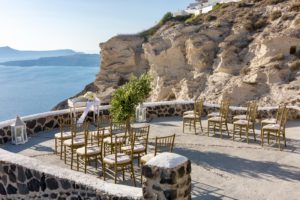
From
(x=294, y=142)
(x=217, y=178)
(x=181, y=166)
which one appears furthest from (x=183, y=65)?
(x=181, y=166)

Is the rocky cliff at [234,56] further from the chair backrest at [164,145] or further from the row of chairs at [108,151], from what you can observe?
the row of chairs at [108,151]

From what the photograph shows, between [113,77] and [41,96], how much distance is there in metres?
98.6

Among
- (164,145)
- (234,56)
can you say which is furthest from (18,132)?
(234,56)

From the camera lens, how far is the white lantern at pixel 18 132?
35.9 ft

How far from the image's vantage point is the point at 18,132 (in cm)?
1102

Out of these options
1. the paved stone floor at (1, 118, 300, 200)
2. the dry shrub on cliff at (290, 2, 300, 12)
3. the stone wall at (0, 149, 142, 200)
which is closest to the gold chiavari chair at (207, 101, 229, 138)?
the paved stone floor at (1, 118, 300, 200)

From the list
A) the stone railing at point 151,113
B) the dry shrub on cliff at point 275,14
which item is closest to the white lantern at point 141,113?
the stone railing at point 151,113

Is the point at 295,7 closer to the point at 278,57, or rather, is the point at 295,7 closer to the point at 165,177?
the point at 278,57

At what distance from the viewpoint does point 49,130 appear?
12758mm

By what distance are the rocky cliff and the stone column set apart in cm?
1226

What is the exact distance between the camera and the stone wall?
6.02 metres

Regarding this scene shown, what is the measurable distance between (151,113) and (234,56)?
485 inches

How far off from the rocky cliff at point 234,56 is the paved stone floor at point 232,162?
274 inches

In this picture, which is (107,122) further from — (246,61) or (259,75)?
(246,61)
